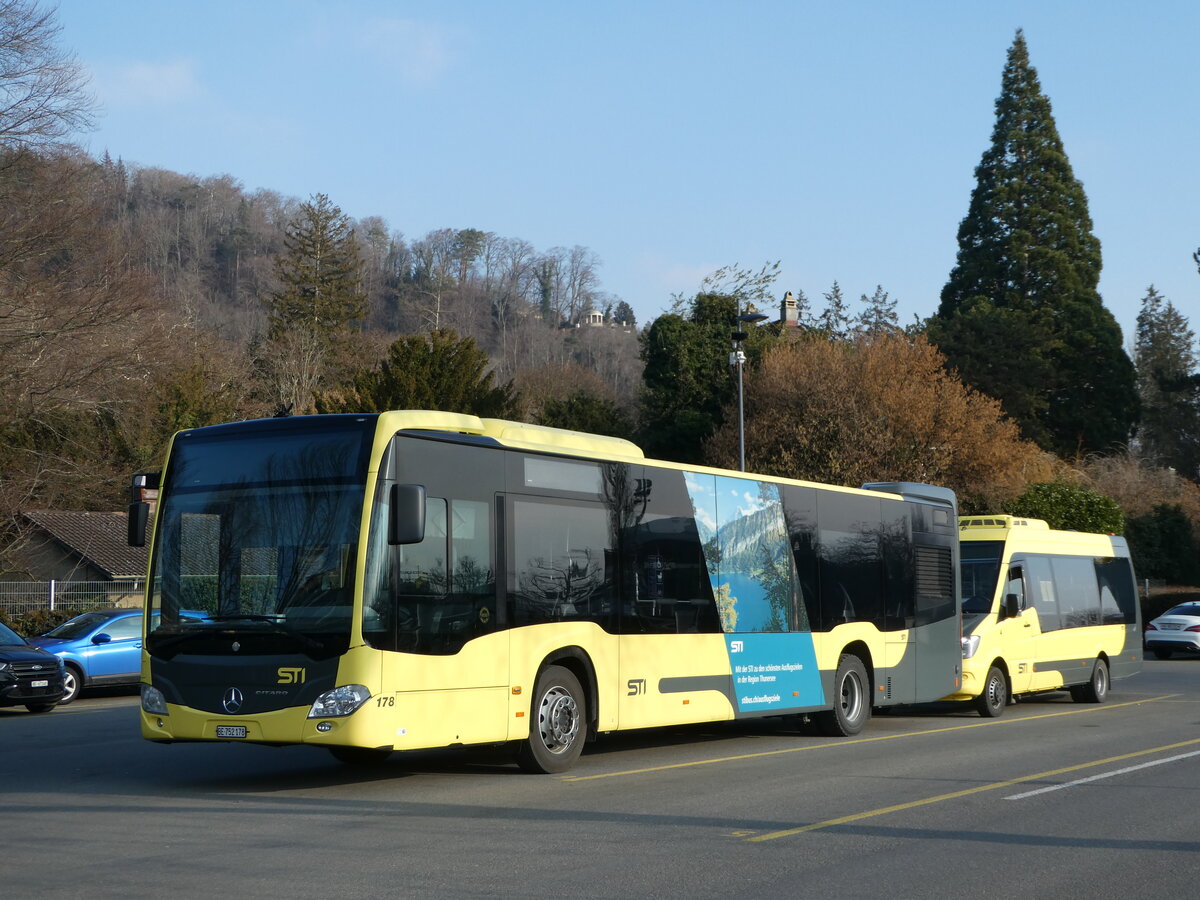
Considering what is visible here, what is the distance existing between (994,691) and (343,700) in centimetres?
1245

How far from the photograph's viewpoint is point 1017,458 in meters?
48.1

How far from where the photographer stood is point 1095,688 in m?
23.1

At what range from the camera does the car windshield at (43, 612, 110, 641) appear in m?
23.5

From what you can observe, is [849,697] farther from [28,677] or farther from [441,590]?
[28,677]

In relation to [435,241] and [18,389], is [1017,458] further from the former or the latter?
[435,241]

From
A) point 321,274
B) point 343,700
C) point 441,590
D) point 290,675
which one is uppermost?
point 321,274

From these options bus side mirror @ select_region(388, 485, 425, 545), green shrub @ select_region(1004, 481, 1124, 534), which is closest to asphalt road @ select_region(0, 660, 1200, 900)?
bus side mirror @ select_region(388, 485, 425, 545)

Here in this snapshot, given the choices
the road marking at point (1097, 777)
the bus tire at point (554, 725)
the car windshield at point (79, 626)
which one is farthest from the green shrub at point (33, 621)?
the road marking at point (1097, 777)

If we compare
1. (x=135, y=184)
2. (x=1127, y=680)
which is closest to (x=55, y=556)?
(x=1127, y=680)

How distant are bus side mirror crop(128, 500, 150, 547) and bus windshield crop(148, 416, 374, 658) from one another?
14 cm

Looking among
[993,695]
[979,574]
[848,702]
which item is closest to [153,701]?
[848,702]

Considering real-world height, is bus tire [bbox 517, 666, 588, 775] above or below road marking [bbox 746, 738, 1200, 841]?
above

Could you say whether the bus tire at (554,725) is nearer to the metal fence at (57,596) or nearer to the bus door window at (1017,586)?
the bus door window at (1017,586)

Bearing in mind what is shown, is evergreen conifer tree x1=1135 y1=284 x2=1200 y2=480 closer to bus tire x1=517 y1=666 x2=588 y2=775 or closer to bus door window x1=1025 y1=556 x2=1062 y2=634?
bus door window x1=1025 y1=556 x2=1062 y2=634
